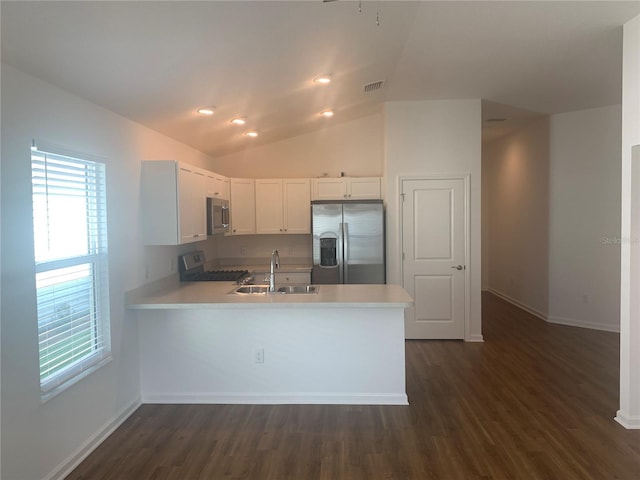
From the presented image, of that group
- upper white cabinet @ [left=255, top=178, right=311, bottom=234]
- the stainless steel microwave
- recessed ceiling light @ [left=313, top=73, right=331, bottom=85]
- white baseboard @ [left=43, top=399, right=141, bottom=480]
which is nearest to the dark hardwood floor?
white baseboard @ [left=43, top=399, right=141, bottom=480]

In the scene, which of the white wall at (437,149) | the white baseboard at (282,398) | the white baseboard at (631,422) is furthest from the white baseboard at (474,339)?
the white baseboard at (631,422)

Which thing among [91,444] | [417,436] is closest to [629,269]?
[417,436]

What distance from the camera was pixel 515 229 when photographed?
22.9ft

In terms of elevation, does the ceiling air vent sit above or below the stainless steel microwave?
above

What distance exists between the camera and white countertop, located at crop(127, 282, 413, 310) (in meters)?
3.23

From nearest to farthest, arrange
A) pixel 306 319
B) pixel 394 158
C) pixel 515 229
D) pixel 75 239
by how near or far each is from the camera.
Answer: pixel 75 239 < pixel 306 319 < pixel 394 158 < pixel 515 229

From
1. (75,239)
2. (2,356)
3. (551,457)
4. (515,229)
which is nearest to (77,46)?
(75,239)

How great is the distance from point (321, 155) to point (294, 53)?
3.04 m

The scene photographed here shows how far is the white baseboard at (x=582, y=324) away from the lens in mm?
5387

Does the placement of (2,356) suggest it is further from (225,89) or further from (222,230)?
(222,230)

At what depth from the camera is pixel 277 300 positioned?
131 inches

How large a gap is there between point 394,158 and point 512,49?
1.91 meters

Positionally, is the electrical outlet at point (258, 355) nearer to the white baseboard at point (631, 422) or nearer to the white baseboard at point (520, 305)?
the white baseboard at point (631, 422)

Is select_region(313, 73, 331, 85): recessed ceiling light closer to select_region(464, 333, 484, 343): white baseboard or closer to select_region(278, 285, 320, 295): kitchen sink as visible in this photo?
select_region(278, 285, 320, 295): kitchen sink
